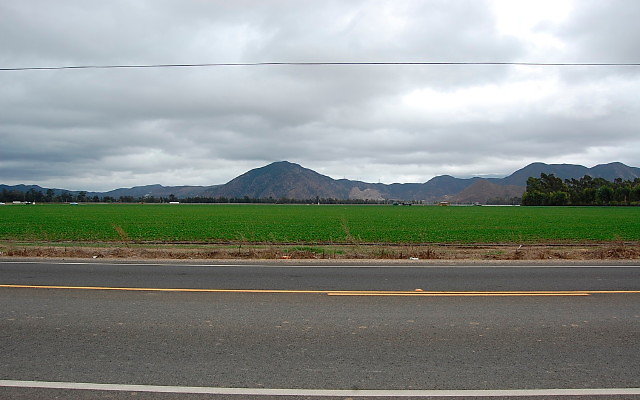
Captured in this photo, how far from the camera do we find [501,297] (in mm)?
8688

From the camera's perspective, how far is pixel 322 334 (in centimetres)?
618

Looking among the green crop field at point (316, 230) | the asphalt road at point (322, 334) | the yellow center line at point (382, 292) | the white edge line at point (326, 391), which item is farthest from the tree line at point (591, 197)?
the white edge line at point (326, 391)

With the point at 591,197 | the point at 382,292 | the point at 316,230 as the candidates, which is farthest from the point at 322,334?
the point at 591,197

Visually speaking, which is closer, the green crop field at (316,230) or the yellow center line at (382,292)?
the yellow center line at (382,292)

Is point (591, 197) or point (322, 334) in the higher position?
point (591, 197)

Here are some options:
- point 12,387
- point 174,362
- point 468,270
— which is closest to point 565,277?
point 468,270

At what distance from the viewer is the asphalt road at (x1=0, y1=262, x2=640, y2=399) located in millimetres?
4734

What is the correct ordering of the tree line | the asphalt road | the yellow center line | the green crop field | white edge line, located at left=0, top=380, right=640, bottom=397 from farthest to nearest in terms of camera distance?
the tree line
the green crop field
the yellow center line
the asphalt road
white edge line, located at left=0, top=380, right=640, bottom=397

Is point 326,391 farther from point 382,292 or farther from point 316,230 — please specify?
point 316,230

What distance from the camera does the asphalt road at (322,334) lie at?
4734mm

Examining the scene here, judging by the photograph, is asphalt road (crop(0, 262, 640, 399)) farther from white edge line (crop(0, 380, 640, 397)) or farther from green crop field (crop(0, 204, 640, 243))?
green crop field (crop(0, 204, 640, 243))

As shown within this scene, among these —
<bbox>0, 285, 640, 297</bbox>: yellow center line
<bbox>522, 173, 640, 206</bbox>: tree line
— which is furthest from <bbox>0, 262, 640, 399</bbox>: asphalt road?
<bbox>522, 173, 640, 206</bbox>: tree line

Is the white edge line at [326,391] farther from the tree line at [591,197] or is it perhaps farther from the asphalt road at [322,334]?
the tree line at [591,197]

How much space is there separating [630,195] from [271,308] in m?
186
